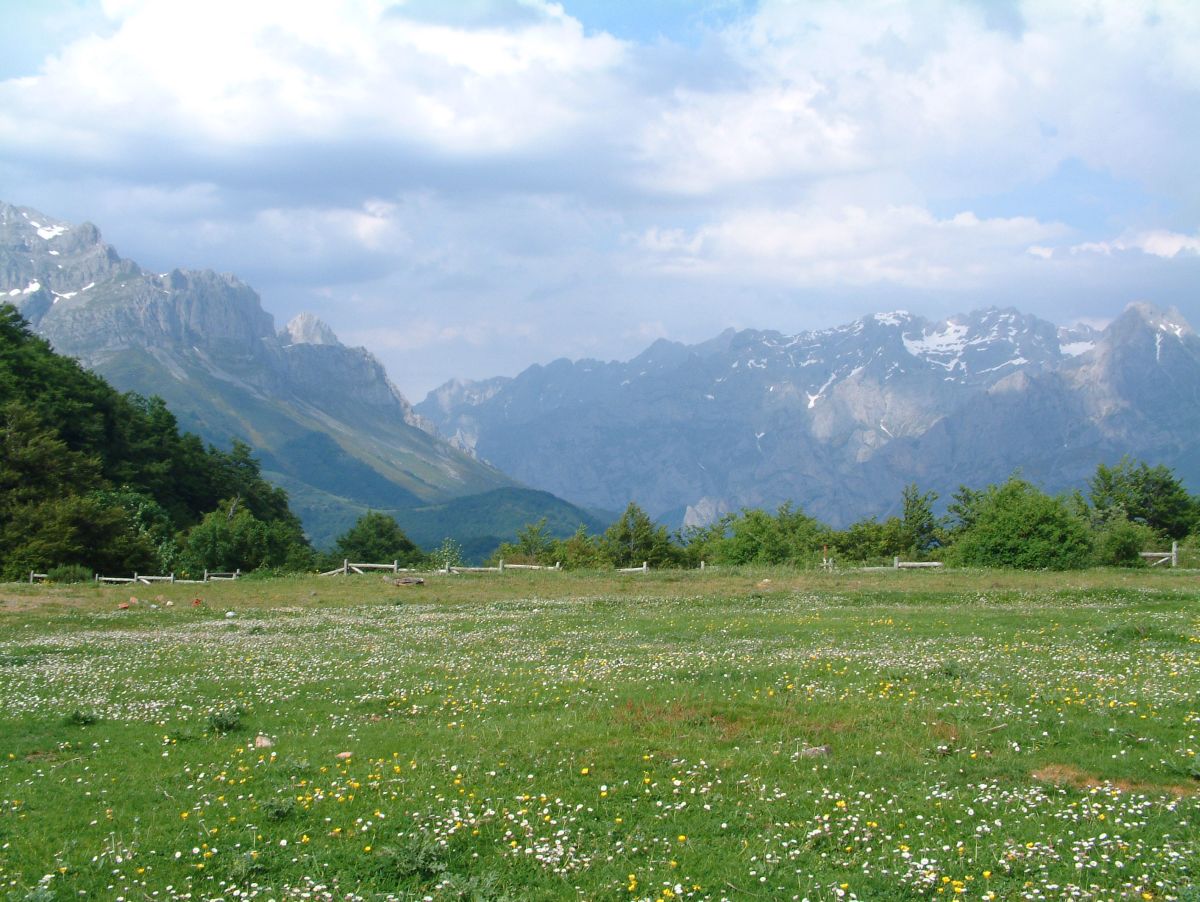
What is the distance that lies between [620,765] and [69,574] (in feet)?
196

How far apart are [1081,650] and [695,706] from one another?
13093mm

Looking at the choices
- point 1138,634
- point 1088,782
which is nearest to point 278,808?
point 1088,782

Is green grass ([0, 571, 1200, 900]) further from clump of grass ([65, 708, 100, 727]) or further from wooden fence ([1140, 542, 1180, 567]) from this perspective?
wooden fence ([1140, 542, 1180, 567])

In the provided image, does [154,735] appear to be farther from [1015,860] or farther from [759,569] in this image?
[759,569]

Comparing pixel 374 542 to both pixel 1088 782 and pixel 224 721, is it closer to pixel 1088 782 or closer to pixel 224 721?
pixel 224 721

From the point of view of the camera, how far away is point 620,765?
15.7m

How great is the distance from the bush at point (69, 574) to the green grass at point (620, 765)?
3285 cm

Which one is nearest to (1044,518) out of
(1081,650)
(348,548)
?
(1081,650)

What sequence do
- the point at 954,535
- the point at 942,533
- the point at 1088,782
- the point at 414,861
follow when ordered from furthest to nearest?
the point at 942,533 → the point at 954,535 → the point at 1088,782 → the point at 414,861

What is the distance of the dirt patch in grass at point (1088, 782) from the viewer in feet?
44.9

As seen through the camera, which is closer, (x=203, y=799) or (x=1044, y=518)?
(x=203, y=799)

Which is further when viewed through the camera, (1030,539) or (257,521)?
(257,521)

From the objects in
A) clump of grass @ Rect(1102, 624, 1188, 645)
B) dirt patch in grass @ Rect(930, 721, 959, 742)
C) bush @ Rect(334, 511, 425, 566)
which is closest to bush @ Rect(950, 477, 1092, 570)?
clump of grass @ Rect(1102, 624, 1188, 645)

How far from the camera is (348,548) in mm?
133500
